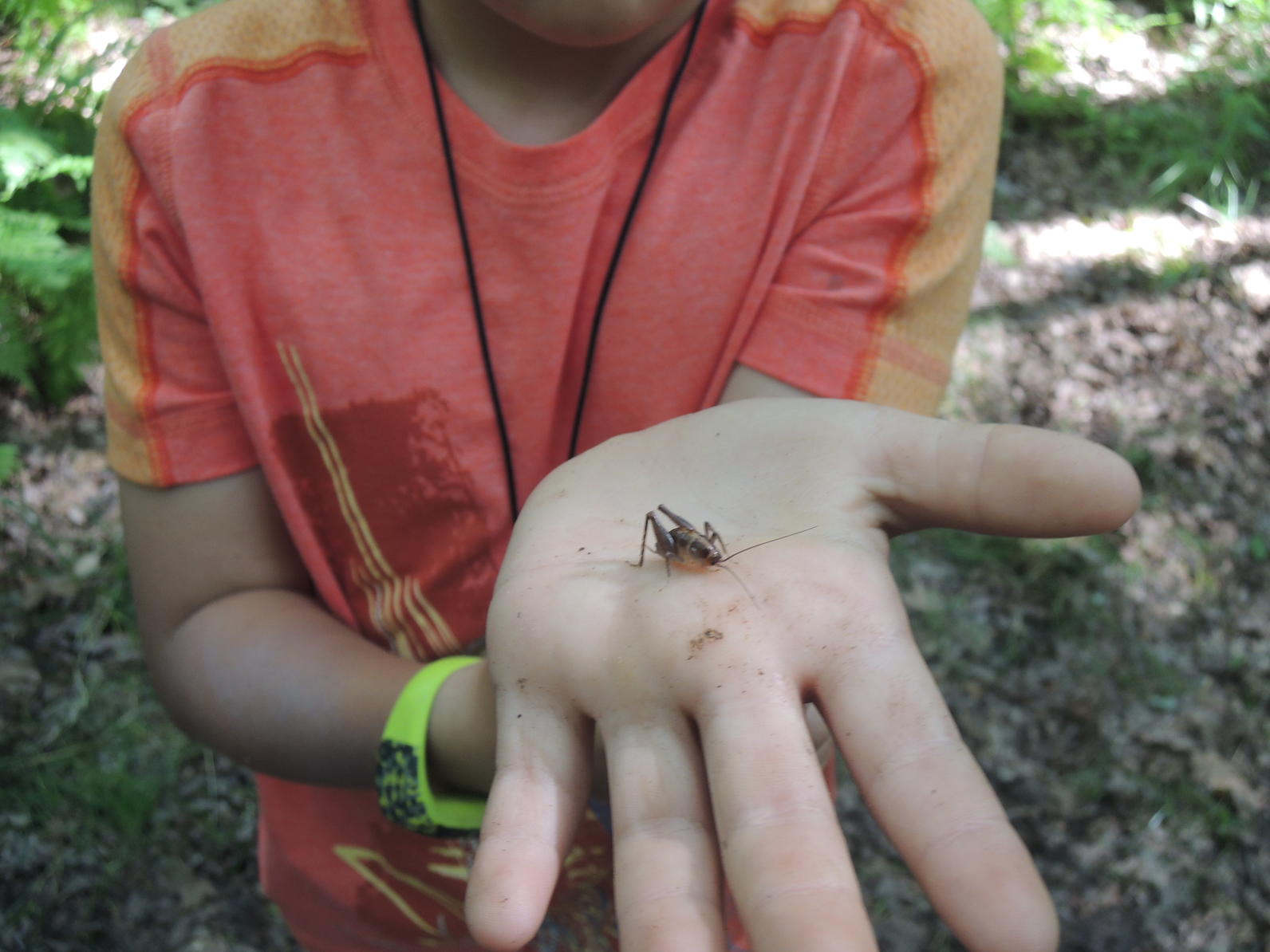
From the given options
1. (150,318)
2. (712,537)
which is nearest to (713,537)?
(712,537)

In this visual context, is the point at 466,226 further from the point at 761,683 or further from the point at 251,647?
the point at 761,683

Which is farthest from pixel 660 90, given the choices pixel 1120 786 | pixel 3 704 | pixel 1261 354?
pixel 1261 354

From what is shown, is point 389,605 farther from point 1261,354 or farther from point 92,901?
point 1261,354

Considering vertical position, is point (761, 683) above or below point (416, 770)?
above

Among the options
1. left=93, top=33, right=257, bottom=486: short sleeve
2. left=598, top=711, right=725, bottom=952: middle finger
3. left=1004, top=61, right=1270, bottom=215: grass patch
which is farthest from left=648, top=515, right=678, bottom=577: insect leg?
left=1004, top=61, right=1270, bottom=215: grass patch

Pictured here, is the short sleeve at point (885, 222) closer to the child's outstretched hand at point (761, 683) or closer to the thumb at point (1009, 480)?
the child's outstretched hand at point (761, 683)

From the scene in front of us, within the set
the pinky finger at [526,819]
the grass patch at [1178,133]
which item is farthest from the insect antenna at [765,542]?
the grass patch at [1178,133]
